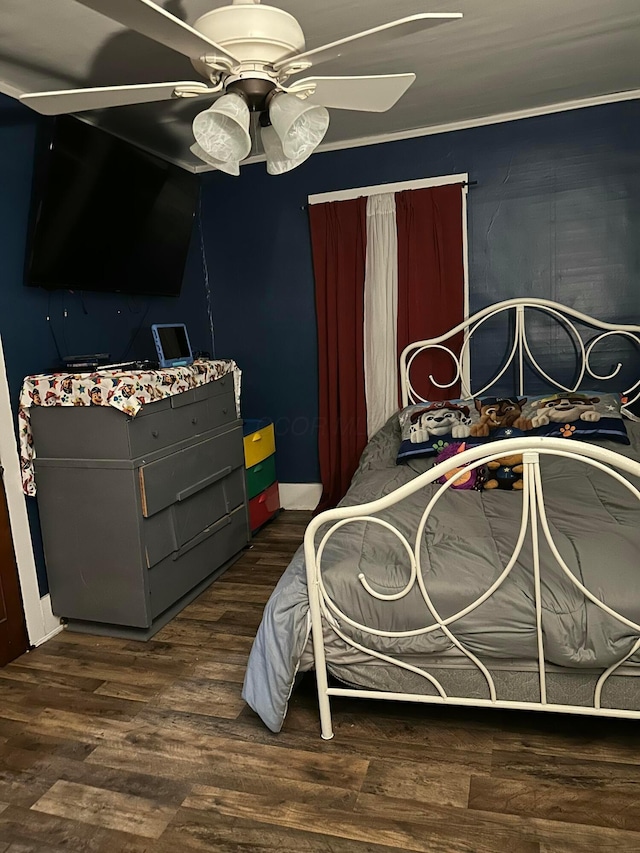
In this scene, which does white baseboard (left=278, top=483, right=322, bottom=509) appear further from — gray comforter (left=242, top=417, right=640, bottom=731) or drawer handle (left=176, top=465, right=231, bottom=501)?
gray comforter (left=242, top=417, right=640, bottom=731)

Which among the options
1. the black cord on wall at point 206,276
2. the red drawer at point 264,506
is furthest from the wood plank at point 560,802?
the black cord on wall at point 206,276

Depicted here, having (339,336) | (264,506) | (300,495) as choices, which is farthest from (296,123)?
(300,495)

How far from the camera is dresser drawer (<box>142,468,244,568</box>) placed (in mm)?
2584

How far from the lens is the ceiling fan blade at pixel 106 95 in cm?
156

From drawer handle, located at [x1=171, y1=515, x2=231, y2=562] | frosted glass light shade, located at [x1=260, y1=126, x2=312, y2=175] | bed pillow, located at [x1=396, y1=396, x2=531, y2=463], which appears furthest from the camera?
bed pillow, located at [x1=396, y1=396, x2=531, y2=463]

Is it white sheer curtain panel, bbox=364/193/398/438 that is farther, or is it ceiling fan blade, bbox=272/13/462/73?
white sheer curtain panel, bbox=364/193/398/438

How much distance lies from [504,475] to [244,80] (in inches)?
69.9

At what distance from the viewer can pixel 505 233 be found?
3451 millimetres

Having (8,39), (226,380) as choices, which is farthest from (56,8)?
(226,380)

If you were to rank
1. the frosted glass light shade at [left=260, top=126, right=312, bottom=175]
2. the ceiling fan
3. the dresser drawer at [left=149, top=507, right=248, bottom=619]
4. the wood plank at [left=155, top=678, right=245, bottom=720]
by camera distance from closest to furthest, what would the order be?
the ceiling fan
the frosted glass light shade at [left=260, top=126, right=312, bottom=175]
the wood plank at [left=155, top=678, right=245, bottom=720]
the dresser drawer at [left=149, top=507, right=248, bottom=619]

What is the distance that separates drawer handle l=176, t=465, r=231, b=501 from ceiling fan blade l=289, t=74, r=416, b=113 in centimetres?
171

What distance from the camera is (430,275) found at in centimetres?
357

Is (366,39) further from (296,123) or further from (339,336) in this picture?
(339,336)

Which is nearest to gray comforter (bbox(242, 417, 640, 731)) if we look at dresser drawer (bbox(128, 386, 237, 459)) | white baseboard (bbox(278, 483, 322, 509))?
dresser drawer (bbox(128, 386, 237, 459))
